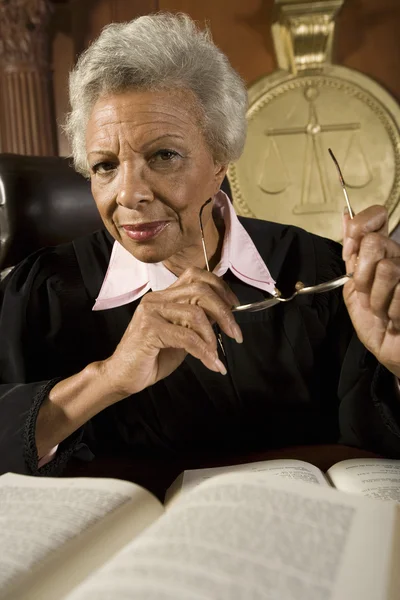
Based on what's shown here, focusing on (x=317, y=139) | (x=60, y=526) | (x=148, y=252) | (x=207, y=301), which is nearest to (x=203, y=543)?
(x=60, y=526)

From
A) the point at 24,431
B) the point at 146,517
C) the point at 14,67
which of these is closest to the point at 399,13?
the point at 14,67

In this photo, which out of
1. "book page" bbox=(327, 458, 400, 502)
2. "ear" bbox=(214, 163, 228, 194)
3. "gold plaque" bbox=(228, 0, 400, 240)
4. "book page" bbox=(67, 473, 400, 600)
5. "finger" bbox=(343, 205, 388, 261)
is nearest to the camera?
"book page" bbox=(67, 473, 400, 600)

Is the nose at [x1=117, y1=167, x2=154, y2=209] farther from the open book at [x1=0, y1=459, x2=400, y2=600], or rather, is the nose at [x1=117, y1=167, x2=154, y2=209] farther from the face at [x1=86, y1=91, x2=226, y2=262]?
the open book at [x1=0, y1=459, x2=400, y2=600]

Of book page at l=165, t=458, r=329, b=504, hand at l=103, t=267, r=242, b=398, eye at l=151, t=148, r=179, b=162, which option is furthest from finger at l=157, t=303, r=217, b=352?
eye at l=151, t=148, r=179, b=162

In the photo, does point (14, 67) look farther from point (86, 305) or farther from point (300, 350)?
point (300, 350)

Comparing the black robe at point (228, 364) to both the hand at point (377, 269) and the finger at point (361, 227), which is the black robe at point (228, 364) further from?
Result: the finger at point (361, 227)

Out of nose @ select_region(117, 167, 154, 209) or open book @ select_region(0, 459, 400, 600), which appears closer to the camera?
open book @ select_region(0, 459, 400, 600)

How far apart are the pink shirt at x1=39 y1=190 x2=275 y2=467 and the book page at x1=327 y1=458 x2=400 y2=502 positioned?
47cm

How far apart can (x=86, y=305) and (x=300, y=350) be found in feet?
1.45

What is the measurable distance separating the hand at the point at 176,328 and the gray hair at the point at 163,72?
1.14ft

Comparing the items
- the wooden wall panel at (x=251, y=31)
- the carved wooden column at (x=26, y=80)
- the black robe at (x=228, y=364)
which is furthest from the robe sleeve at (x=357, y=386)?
the carved wooden column at (x=26, y=80)

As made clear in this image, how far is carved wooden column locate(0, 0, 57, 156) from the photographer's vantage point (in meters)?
2.68

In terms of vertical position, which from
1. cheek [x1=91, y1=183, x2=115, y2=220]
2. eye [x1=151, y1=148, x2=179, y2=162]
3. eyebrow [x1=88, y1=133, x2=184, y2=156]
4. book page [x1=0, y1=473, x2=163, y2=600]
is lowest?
book page [x1=0, y1=473, x2=163, y2=600]

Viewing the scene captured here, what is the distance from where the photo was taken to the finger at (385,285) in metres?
0.88
